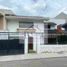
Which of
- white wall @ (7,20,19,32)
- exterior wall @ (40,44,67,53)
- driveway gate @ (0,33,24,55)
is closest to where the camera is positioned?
driveway gate @ (0,33,24,55)

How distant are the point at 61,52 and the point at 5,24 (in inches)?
441

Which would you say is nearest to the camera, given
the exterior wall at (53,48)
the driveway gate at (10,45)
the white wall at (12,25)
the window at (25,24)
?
the driveway gate at (10,45)

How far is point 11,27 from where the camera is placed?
35.2 metres

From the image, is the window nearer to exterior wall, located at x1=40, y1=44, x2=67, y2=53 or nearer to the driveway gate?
exterior wall, located at x1=40, y1=44, x2=67, y2=53

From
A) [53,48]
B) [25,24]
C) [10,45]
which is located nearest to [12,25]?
[25,24]

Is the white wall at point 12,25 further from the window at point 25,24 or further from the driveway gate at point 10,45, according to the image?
the driveway gate at point 10,45

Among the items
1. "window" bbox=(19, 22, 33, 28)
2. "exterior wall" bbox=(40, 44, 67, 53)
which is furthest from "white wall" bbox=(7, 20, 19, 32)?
"exterior wall" bbox=(40, 44, 67, 53)

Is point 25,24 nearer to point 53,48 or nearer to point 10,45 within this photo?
point 53,48

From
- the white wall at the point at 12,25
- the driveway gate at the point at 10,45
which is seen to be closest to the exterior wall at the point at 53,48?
the driveway gate at the point at 10,45

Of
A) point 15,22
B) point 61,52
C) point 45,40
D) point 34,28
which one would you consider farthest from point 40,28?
point 61,52

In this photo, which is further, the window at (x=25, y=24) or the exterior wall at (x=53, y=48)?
the window at (x=25, y=24)

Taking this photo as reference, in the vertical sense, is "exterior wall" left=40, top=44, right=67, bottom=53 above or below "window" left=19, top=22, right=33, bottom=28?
below

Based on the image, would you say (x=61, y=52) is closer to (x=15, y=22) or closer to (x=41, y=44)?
(x=41, y=44)

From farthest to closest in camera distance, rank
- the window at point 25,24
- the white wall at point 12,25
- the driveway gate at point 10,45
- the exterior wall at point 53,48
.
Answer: the window at point 25,24 < the white wall at point 12,25 < the exterior wall at point 53,48 < the driveway gate at point 10,45
